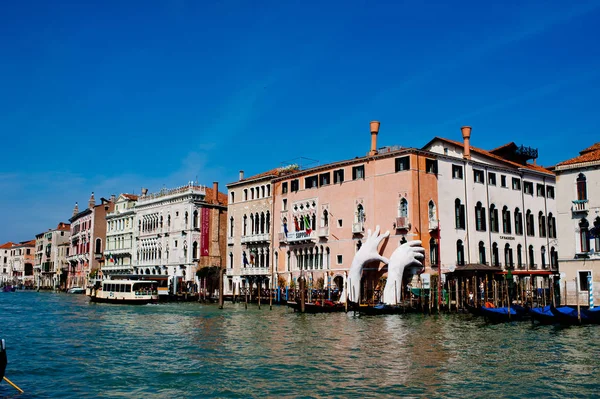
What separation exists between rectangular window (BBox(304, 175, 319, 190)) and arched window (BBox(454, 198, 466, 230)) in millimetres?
8405

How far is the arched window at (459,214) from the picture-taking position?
111 ft

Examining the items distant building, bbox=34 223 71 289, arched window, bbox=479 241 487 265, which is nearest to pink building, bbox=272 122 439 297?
arched window, bbox=479 241 487 265

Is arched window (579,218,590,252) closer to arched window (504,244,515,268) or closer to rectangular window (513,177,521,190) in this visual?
arched window (504,244,515,268)

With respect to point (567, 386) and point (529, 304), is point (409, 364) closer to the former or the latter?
point (567, 386)

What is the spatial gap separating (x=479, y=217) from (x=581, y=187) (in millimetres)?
8425

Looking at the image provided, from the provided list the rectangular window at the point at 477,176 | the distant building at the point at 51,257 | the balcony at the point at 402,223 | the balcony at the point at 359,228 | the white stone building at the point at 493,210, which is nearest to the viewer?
the balcony at the point at 402,223

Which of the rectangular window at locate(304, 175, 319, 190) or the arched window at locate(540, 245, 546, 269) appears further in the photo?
the rectangular window at locate(304, 175, 319, 190)

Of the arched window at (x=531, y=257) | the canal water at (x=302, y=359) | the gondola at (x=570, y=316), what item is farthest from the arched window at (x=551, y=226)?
the gondola at (x=570, y=316)

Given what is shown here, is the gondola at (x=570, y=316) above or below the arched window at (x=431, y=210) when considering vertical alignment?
below

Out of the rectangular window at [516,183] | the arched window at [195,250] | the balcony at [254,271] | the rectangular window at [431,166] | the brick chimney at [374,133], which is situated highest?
the brick chimney at [374,133]

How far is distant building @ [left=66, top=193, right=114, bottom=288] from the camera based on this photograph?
65.6m

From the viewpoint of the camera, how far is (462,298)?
30312 mm

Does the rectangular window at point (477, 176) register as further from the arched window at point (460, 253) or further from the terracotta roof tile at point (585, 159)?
the terracotta roof tile at point (585, 159)

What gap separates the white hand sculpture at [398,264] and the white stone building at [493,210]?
2064mm
